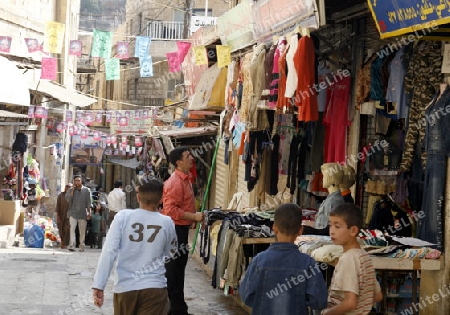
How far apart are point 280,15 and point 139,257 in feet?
17.4

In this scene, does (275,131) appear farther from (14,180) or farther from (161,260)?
(14,180)

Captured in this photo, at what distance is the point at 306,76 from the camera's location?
33.0ft

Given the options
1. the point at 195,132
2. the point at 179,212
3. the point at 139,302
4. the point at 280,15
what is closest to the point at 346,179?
the point at 179,212

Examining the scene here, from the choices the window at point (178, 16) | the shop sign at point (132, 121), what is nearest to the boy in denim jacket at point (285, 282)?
the shop sign at point (132, 121)

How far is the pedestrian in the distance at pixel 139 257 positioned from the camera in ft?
22.7

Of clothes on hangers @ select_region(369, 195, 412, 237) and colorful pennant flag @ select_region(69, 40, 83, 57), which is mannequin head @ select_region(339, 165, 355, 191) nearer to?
clothes on hangers @ select_region(369, 195, 412, 237)

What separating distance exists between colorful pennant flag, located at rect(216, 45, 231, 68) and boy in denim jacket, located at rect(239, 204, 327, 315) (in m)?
10.5

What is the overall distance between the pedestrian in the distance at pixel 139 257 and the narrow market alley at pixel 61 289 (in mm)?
4000

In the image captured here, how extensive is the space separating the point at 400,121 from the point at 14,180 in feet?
48.1

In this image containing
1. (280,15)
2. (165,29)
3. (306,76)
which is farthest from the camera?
(165,29)

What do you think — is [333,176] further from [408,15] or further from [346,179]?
[408,15]

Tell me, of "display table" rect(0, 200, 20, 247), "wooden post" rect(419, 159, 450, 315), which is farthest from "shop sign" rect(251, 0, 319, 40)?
"display table" rect(0, 200, 20, 247)

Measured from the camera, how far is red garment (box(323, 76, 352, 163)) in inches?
420

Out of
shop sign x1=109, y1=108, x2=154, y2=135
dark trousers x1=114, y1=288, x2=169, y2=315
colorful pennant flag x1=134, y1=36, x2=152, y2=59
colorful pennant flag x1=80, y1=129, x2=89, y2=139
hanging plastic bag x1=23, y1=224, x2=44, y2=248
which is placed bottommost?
hanging plastic bag x1=23, y1=224, x2=44, y2=248
